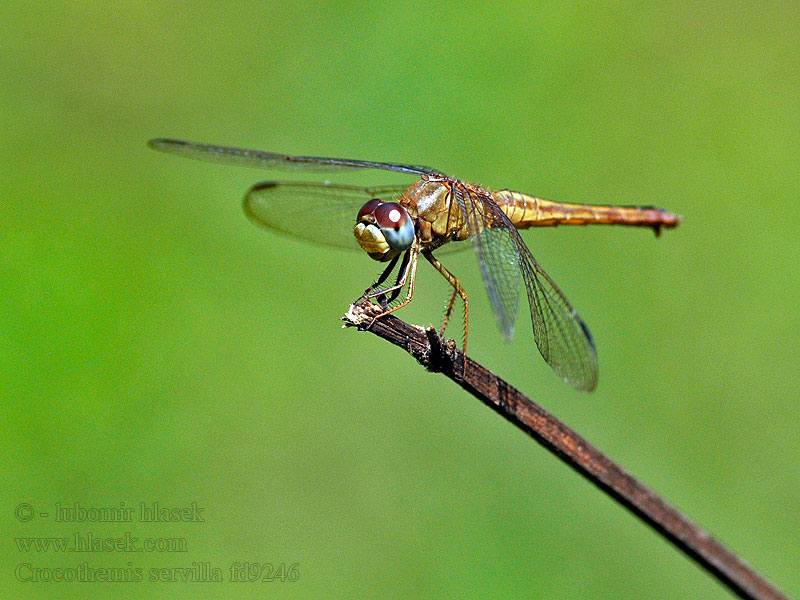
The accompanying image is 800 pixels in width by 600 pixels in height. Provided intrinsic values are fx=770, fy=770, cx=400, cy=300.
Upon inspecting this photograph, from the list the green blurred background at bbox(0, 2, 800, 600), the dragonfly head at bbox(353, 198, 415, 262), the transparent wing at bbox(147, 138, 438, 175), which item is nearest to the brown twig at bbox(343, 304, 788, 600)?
the dragonfly head at bbox(353, 198, 415, 262)

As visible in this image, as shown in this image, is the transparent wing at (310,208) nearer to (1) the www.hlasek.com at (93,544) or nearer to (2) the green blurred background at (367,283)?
A: (2) the green blurred background at (367,283)

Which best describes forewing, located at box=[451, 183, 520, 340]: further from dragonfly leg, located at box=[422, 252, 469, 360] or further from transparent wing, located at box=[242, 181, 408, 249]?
transparent wing, located at box=[242, 181, 408, 249]

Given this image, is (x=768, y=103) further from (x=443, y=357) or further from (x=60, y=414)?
(x=60, y=414)

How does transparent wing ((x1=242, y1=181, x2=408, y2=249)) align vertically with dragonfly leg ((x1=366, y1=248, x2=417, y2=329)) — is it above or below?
above

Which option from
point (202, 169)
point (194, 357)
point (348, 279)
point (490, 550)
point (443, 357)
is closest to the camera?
point (443, 357)

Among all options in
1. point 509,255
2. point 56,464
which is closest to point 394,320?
point 509,255

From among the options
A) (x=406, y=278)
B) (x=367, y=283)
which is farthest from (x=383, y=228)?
(x=367, y=283)

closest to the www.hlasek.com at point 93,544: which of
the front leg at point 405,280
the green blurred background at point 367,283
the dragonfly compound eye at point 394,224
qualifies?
the green blurred background at point 367,283
